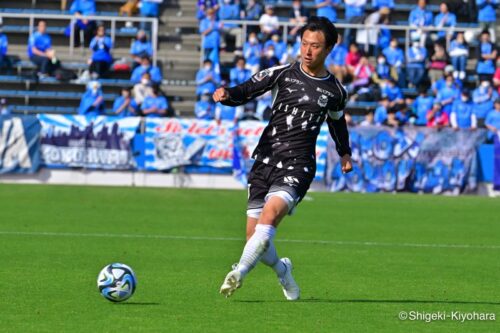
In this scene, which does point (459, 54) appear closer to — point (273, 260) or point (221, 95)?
point (273, 260)

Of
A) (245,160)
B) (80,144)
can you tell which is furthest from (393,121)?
(80,144)

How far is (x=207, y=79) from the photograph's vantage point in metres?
31.2

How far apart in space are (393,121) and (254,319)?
20.4 meters

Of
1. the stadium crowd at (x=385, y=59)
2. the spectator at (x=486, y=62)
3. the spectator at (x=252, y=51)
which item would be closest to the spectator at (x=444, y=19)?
the stadium crowd at (x=385, y=59)

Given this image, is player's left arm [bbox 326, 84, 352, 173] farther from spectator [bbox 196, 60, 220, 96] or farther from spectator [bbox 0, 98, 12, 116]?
spectator [bbox 196, 60, 220, 96]

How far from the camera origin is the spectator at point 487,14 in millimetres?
34312

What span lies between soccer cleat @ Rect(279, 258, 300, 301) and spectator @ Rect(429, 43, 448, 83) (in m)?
22.8

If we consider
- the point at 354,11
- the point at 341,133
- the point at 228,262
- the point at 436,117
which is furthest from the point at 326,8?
the point at 341,133

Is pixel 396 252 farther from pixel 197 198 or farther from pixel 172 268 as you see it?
pixel 197 198

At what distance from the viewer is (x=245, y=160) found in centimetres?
2766

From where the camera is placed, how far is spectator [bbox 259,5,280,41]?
1288 inches

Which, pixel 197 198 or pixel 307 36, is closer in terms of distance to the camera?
pixel 307 36

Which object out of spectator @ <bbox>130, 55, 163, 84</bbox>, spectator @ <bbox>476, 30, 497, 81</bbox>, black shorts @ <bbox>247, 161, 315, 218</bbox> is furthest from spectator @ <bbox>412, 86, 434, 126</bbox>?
black shorts @ <bbox>247, 161, 315, 218</bbox>

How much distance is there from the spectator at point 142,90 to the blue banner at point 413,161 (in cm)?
541
